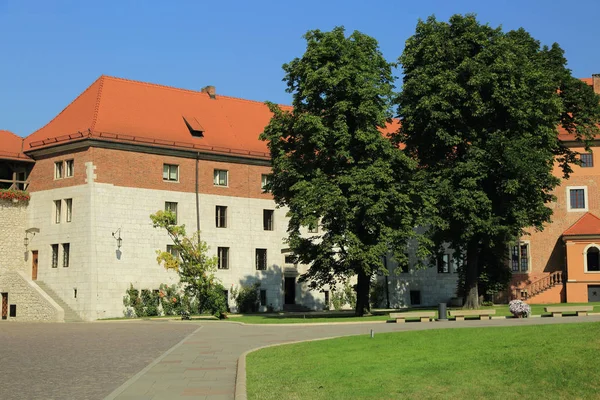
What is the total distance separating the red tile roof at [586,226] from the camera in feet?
200

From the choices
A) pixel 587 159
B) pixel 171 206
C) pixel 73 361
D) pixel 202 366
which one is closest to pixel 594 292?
pixel 587 159

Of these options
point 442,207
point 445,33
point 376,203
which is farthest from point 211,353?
point 445,33

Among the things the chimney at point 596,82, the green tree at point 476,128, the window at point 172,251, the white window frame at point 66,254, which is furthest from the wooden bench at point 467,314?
the chimney at point 596,82

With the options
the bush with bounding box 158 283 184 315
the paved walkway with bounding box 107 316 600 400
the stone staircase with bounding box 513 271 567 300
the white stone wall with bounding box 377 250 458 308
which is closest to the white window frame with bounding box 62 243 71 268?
the bush with bounding box 158 283 184 315

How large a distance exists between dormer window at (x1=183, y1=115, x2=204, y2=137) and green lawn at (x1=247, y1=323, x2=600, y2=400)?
39.3 metres

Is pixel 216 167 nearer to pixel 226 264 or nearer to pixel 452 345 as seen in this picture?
pixel 226 264

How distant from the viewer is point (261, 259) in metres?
61.7

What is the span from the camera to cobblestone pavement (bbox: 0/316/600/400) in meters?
15.6

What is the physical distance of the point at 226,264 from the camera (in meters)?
59.6

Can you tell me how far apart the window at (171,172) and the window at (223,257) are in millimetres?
6042

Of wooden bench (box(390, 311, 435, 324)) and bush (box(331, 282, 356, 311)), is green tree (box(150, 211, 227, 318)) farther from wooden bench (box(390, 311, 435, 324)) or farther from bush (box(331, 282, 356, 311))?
wooden bench (box(390, 311, 435, 324))

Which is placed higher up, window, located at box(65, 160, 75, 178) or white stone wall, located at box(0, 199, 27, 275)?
window, located at box(65, 160, 75, 178)

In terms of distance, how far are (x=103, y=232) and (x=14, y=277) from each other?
23.9 feet

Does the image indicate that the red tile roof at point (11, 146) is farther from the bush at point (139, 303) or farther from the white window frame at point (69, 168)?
the bush at point (139, 303)
